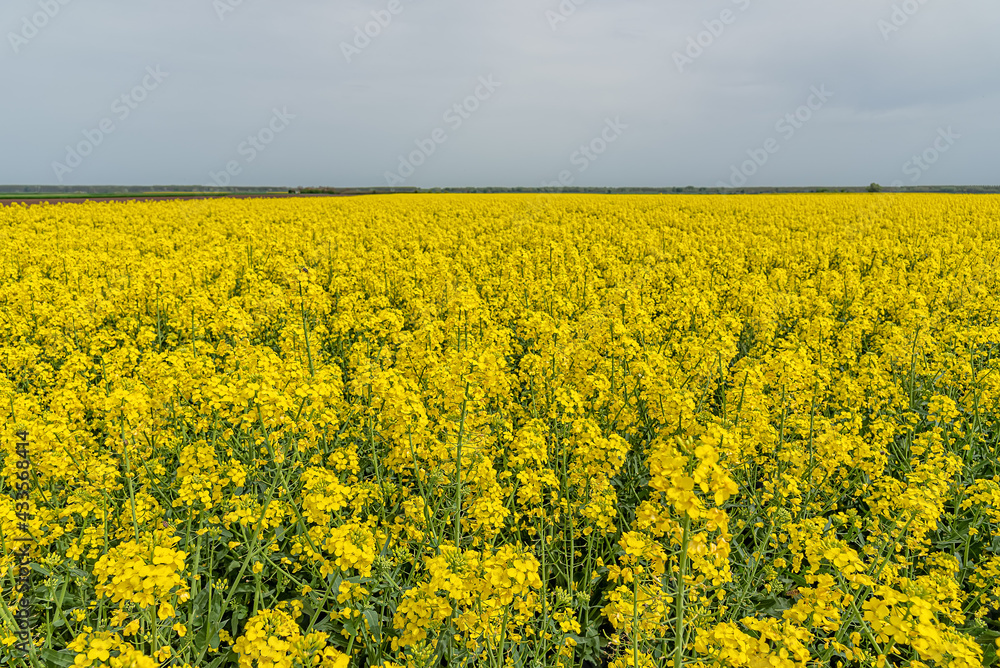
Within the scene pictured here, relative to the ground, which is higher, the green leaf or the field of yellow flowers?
the field of yellow flowers

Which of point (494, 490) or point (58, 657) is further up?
point (494, 490)

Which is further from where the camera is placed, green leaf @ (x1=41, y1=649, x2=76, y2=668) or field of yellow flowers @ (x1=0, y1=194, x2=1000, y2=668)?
green leaf @ (x1=41, y1=649, x2=76, y2=668)

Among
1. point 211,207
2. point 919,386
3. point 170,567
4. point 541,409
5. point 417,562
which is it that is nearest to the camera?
point 170,567

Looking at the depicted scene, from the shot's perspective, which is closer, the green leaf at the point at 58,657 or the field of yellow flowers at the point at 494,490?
the field of yellow flowers at the point at 494,490

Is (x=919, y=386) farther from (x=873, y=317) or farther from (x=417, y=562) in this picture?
(x=417, y=562)

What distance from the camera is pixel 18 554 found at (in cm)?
299

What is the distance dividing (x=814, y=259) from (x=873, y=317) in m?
6.05

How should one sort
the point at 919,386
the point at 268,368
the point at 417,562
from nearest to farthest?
the point at 417,562 < the point at 268,368 < the point at 919,386

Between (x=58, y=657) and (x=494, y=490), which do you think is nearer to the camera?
(x=58, y=657)

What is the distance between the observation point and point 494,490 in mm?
3199

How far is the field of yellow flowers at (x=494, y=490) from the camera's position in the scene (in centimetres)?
232

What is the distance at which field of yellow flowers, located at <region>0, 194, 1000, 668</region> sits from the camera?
232 cm

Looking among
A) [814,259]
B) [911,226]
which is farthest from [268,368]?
[911,226]

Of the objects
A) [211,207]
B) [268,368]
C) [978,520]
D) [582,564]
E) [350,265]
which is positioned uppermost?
[211,207]
